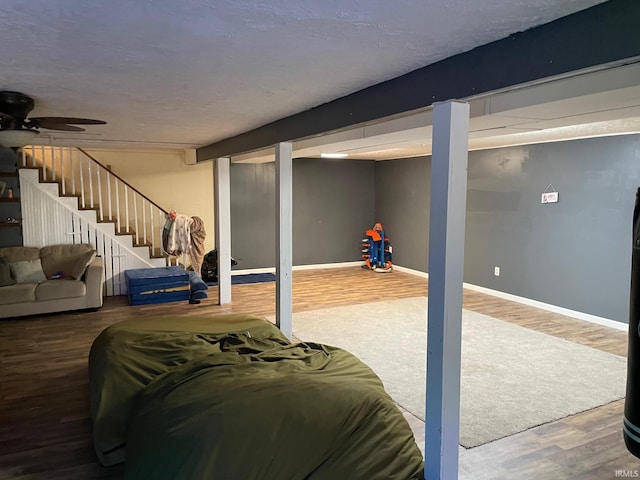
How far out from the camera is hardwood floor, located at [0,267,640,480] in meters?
2.79

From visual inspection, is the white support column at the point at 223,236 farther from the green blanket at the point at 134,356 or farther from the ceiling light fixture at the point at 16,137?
the ceiling light fixture at the point at 16,137

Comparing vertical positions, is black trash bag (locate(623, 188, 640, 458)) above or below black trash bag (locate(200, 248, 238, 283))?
above

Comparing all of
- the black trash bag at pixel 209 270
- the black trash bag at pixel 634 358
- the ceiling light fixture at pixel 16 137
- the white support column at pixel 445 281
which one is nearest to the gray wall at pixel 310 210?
the black trash bag at pixel 209 270

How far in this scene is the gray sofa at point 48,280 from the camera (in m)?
5.84

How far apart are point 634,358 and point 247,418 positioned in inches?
69.2

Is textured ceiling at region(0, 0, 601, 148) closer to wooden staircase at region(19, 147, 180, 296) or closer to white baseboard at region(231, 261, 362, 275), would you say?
wooden staircase at region(19, 147, 180, 296)

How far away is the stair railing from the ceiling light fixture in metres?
4.11

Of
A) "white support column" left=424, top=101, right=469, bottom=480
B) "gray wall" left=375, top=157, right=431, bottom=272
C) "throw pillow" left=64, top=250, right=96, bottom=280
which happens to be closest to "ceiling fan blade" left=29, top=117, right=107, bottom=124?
"white support column" left=424, top=101, right=469, bottom=480

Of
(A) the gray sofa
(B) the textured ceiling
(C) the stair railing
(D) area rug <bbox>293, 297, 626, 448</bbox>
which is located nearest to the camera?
(B) the textured ceiling

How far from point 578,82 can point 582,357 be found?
11.3ft

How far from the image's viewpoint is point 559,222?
20.4ft

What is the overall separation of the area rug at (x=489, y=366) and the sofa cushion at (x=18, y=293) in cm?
337

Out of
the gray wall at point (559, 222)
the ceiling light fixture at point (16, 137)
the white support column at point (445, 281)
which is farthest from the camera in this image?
the gray wall at point (559, 222)

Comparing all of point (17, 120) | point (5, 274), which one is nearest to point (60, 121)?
point (17, 120)
